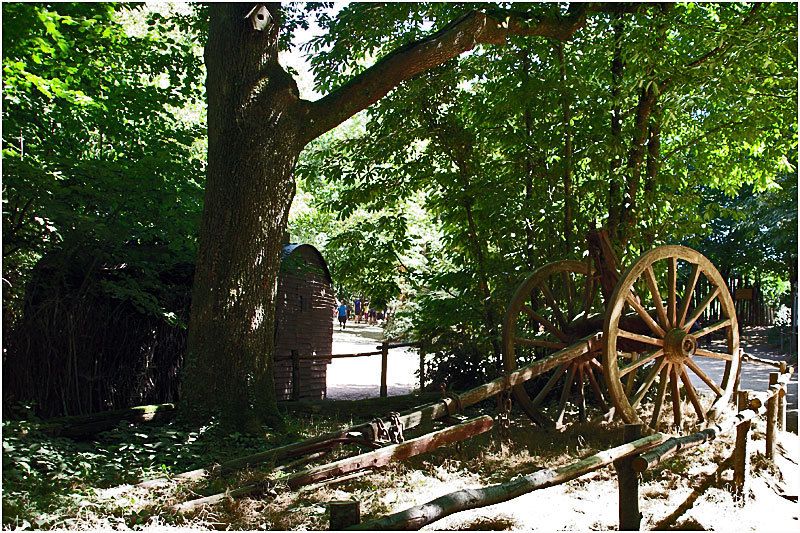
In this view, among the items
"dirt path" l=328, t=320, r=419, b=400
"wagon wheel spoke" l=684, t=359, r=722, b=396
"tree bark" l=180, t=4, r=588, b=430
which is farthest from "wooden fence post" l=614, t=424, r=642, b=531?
"dirt path" l=328, t=320, r=419, b=400

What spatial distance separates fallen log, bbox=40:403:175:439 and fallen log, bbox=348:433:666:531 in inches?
190

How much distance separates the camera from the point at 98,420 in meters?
7.46

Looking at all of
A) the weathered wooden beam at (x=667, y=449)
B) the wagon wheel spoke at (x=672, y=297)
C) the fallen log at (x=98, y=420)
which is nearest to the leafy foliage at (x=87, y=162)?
the fallen log at (x=98, y=420)

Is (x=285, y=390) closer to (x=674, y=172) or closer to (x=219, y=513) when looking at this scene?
(x=674, y=172)

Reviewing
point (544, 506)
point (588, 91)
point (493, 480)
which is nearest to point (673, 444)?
point (544, 506)

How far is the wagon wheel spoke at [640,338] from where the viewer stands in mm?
7147

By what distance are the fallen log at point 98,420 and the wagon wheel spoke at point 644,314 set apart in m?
4.95

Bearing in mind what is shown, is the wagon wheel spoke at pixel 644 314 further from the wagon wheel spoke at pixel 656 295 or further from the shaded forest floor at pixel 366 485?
the shaded forest floor at pixel 366 485

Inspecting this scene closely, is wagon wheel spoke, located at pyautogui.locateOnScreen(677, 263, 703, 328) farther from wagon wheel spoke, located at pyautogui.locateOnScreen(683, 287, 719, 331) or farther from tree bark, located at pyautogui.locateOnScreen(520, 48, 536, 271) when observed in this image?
tree bark, located at pyautogui.locateOnScreen(520, 48, 536, 271)

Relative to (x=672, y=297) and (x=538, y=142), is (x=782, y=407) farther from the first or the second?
(x=538, y=142)

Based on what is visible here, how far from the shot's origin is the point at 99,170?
8.20m

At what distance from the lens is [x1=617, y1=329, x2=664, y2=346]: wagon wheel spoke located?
7.15m

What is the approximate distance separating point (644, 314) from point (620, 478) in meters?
2.93

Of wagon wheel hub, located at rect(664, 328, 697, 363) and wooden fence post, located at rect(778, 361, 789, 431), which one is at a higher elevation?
wagon wheel hub, located at rect(664, 328, 697, 363)
